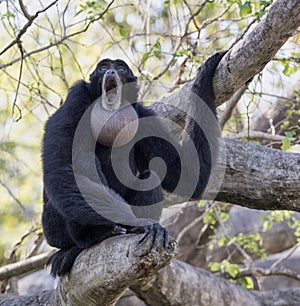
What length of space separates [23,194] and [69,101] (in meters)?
6.74

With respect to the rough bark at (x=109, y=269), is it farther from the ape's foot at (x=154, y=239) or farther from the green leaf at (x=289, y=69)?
the green leaf at (x=289, y=69)

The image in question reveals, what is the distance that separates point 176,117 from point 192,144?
488 millimetres

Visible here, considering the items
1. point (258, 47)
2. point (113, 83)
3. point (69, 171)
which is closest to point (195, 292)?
point (113, 83)

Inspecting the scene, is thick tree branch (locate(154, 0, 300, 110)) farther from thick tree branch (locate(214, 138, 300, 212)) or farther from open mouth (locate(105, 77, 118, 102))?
open mouth (locate(105, 77, 118, 102))

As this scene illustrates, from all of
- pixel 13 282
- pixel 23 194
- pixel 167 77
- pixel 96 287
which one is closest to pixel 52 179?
pixel 96 287

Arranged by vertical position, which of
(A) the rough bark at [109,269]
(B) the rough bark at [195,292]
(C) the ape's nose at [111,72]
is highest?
(C) the ape's nose at [111,72]

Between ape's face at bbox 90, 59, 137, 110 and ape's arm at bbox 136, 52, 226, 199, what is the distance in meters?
0.26

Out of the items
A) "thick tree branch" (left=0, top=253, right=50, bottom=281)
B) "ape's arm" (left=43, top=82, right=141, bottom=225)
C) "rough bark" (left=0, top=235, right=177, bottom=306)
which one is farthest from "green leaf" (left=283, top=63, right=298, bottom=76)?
"thick tree branch" (left=0, top=253, right=50, bottom=281)

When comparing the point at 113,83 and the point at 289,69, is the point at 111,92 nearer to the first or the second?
the point at 113,83

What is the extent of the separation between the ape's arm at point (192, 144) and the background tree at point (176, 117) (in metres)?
0.16

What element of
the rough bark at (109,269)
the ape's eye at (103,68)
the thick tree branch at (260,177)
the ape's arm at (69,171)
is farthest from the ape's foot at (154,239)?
the ape's eye at (103,68)

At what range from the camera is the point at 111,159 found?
595cm

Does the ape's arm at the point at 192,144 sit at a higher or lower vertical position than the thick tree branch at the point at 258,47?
lower

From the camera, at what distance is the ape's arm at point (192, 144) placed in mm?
5504
